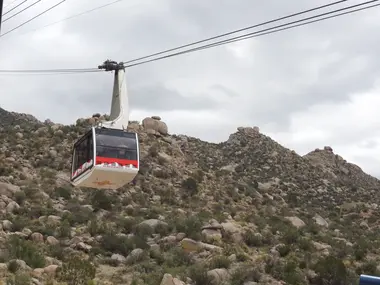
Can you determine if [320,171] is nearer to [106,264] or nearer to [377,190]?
[377,190]

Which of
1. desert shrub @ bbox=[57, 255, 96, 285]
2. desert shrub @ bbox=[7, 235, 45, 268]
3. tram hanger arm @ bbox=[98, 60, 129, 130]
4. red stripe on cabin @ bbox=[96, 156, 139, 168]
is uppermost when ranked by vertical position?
tram hanger arm @ bbox=[98, 60, 129, 130]

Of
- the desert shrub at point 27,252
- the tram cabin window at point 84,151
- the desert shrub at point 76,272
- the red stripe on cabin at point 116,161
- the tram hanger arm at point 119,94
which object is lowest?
the desert shrub at point 76,272

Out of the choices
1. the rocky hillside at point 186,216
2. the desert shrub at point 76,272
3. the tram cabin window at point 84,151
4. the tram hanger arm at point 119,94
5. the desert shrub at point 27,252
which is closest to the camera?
the tram cabin window at point 84,151

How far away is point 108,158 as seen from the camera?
22.6 m

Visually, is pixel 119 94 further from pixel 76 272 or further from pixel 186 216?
pixel 186 216

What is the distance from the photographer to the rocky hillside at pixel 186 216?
3028cm

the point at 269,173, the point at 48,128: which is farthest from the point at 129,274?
the point at 269,173

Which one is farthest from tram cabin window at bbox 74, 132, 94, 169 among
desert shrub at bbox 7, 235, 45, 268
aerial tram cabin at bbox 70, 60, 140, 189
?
desert shrub at bbox 7, 235, 45, 268

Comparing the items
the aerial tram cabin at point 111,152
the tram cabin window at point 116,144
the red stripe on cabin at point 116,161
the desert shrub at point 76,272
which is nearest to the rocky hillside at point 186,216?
the desert shrub at point 76,272

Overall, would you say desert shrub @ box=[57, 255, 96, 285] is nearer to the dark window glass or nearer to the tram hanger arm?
the dark window glass

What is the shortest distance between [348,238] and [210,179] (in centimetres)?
1654

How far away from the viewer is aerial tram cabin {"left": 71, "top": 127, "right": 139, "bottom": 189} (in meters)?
22.6

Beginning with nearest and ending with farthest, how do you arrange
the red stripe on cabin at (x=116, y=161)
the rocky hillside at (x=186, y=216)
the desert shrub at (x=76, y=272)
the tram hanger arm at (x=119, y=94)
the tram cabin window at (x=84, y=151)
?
the red stripe on cabin at (x=116, y=161) < the tram cabin window at (x=84, y=151) < the tram hanger arm at (x=119, y=94) < the desert shrub at (x=76, y=272) < the rocky hillside at (x=186, y=216)

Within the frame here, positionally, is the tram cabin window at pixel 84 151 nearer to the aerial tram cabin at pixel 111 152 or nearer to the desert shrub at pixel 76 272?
the aerial tram cabin at pixel 111 152
